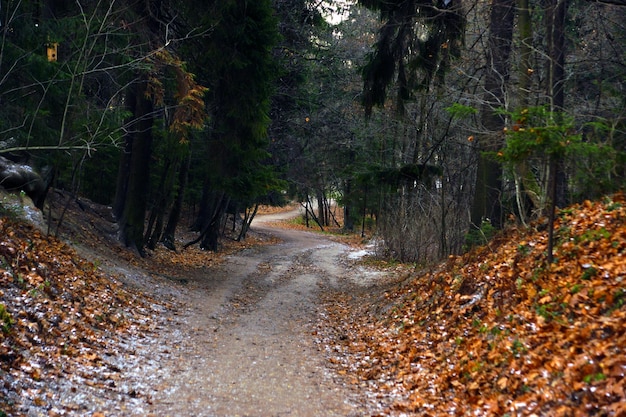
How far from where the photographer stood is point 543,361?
605 cm

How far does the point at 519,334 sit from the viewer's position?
22.9 ft

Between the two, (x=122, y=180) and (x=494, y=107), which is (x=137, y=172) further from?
(x=494, y=107)

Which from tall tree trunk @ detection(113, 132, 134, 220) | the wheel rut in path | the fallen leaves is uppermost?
tall tree trunk @ detection(113, 132, 134, 220)

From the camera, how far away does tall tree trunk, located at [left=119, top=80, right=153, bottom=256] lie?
1697cm

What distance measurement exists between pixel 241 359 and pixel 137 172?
9.66 metres

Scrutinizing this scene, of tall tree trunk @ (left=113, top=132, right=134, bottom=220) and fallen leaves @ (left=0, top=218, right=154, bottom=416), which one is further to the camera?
tall tree trunk @ (left=113, top=132, right=134, bottom=220)

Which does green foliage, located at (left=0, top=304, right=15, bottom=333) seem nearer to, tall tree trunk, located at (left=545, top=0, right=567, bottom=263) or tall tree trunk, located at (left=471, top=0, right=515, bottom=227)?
tall tree trunk, located at (left=545, top=0, right=567, bottom=263)

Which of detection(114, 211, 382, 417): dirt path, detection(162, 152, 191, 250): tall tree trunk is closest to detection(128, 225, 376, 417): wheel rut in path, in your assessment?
detection(114, 211, 382, 417): dirt path

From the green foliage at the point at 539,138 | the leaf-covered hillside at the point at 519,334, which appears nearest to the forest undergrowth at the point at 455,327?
the leaf-covered hillside at the point at 519,334

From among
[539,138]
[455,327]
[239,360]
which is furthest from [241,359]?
[539,138]

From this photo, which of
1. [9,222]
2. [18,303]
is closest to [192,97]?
[9,222]

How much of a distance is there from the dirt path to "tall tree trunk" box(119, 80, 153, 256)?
2313 millimetres

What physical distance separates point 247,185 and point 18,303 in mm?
10566

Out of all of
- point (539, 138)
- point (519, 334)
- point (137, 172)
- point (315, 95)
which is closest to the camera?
point (519, 334)
